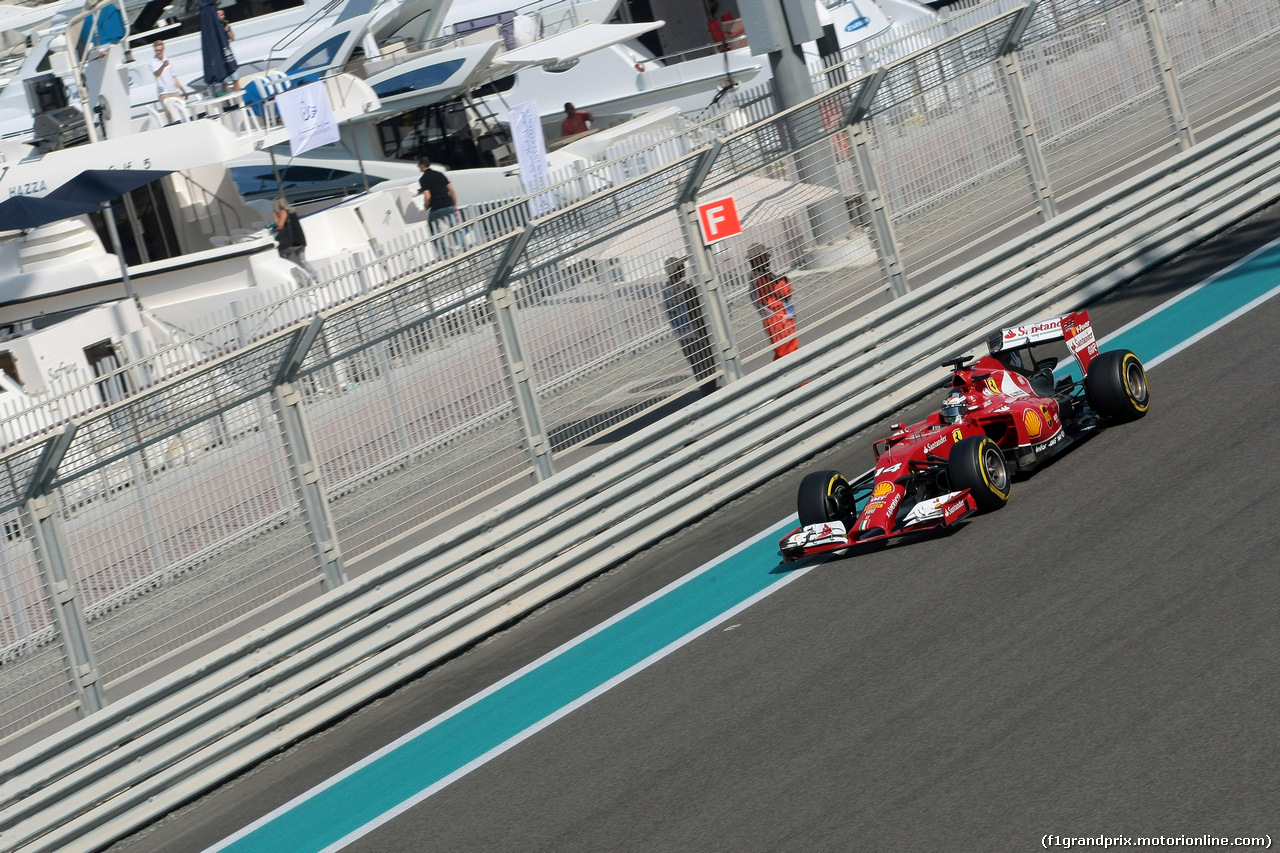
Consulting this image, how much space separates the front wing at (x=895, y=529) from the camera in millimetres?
7676

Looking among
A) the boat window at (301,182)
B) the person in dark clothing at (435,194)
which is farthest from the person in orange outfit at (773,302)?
the boat window at (301,182)

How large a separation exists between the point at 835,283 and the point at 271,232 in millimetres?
11231

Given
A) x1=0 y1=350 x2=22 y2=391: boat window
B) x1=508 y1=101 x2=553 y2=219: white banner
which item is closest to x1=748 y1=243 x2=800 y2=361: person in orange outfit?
x1=508 y1=101 x2=553 y2=219: white banner

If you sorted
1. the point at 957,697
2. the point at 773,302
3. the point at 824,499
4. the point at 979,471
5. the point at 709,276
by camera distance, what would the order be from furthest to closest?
the point at 773,302 < the point at 709,276 < the point at 824,499 < the point at 979,471 < the point at 957,697

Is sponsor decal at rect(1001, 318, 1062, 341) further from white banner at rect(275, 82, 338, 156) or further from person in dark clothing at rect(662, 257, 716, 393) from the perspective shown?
white banner at rect(275, 82, 338, 156)

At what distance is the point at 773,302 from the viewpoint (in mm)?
10398

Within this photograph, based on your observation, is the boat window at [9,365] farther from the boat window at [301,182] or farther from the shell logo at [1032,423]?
the shell logo at [1032,423]

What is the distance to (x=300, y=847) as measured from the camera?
6.78 meters

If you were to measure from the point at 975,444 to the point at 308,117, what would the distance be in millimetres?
A: 13384

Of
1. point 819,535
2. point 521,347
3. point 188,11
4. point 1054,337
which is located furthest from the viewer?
point 188,11

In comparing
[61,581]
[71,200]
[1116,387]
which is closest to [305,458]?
[61,581]

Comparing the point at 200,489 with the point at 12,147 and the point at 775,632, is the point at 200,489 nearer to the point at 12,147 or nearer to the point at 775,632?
the point at 775,632

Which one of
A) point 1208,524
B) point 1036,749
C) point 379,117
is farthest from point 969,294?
point 379,117

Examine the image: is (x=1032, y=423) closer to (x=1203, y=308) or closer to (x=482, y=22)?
(x=1203, y=308)
